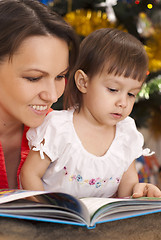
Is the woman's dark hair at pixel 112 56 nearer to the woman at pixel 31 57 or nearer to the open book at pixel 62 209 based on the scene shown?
the woman at pixel 31 57

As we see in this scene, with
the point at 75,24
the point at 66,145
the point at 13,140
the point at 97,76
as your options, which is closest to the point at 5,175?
the point at 13,140

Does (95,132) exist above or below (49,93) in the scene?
below

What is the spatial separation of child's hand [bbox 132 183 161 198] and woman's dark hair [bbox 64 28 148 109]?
0.33 meters

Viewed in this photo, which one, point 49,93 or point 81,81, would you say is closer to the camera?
point 49,93

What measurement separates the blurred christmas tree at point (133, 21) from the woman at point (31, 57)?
3.38ft

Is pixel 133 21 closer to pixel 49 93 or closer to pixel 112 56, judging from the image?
pixel 112 56

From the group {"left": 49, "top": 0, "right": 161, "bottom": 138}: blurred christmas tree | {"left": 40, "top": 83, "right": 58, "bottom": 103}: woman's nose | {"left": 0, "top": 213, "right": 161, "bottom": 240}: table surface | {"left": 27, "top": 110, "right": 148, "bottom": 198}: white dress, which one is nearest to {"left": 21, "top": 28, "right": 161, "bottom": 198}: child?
{"left": 27, "top": 110, "right": 148, "bottom": 198}: white dress

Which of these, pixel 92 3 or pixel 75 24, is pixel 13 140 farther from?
pixel 92 3

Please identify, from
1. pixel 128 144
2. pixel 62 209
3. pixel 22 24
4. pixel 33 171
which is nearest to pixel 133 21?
pixel 128 144

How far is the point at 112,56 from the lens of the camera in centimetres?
102

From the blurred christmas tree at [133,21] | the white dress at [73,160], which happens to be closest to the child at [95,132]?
the white dress at [73,160]

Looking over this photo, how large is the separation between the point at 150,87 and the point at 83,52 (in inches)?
44.7

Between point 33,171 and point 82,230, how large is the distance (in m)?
0.39

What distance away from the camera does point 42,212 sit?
0.65 m
